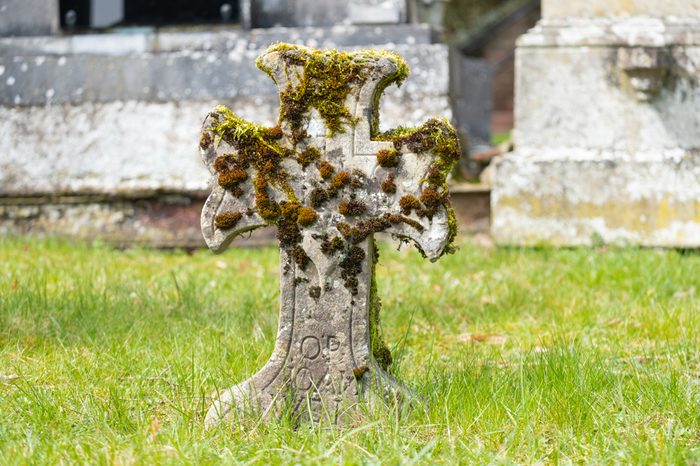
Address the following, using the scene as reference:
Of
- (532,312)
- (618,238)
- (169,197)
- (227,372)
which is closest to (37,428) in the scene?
(227,372)

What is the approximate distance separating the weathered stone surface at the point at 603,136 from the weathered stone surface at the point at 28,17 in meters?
3.17

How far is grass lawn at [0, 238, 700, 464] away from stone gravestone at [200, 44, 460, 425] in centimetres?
20

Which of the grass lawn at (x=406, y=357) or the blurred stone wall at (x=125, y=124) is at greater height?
the blurred stone wall at (x=125, y=124)

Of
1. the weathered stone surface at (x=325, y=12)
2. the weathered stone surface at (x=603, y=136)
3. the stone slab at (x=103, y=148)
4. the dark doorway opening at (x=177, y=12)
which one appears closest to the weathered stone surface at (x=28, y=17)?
the dark doorway opening at (x=177, y=12)

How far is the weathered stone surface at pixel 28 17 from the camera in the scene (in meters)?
6.98

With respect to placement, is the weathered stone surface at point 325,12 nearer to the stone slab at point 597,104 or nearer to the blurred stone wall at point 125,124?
the blurred stone wall at point 125,124

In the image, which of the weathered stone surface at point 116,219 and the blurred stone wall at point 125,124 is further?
the weathered stone surface at point 116,219

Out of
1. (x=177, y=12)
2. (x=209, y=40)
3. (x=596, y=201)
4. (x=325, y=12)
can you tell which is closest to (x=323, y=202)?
(x=596, y=201)

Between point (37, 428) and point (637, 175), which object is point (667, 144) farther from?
point (37, 428)

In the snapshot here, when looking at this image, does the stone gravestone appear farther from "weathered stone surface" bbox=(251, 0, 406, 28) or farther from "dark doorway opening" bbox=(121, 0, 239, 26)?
"dark doorway opening" bbox=(121, 0, 239, 26)

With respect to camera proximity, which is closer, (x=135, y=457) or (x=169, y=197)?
(x=135, y=457)

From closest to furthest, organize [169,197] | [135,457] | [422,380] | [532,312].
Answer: [135,457] → [422,380] → [532,312] → [169,197]

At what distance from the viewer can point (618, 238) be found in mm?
6395

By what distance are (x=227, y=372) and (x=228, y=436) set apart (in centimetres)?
63
